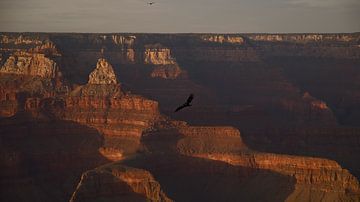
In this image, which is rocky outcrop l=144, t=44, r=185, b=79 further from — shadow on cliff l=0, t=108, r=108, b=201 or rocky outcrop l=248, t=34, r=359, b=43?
shadow on cliff l=0, t=108, r=108, b=201

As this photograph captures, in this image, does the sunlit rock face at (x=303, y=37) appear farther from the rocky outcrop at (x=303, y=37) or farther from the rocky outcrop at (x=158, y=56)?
the rocky outcrop at (x=158, y=56)

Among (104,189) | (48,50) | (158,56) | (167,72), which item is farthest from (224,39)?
(104,189)

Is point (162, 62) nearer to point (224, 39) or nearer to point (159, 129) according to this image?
point (224, 39)

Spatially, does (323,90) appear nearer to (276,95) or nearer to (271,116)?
(276,95)

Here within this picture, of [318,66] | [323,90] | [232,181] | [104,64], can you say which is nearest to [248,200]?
[232,181]

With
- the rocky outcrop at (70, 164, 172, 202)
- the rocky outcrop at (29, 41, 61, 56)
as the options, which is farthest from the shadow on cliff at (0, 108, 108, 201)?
the rocky outcrop at (29, 41, 61, 56)

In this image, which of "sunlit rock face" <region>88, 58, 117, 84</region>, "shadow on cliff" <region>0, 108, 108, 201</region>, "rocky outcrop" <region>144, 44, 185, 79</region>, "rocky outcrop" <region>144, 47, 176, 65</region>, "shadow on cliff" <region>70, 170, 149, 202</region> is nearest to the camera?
"shadow on cliff" <region>70, 170, 149, 202</region>

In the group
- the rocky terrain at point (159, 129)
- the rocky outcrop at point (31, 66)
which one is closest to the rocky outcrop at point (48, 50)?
the rocky terrain at point (159, 129)
